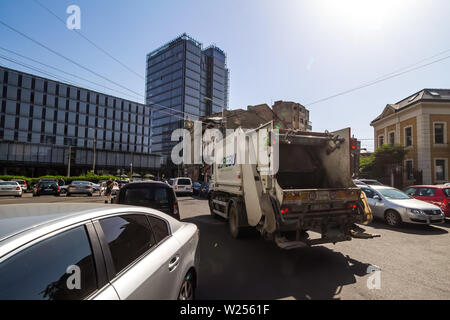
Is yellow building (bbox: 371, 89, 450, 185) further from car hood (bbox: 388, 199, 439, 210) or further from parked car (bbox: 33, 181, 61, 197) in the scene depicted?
parked car (bbox: 33, 181, 61, 197)

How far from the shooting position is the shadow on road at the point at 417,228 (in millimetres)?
7580

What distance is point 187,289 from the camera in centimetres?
268

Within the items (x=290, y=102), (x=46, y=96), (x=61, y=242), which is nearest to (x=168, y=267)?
(x=61, y=242)

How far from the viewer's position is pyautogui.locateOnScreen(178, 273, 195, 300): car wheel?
2516 millimetres

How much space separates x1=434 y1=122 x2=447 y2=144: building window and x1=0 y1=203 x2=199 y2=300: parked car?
30423 millimetres

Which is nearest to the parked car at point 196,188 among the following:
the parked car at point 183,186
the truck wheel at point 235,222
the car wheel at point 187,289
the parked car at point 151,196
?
the parked car at point 183,186

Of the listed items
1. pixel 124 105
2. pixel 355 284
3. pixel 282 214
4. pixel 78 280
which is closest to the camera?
pixel 78 280

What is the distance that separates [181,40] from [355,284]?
99684mm

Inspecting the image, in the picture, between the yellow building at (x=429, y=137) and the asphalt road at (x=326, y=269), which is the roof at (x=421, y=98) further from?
the asphalt road at (x=326, y=269)

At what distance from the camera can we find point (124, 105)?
76688 mm

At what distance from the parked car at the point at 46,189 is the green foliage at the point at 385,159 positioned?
3161cm

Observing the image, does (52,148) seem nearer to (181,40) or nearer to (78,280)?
(181,40)

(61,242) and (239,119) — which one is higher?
(239,119)
